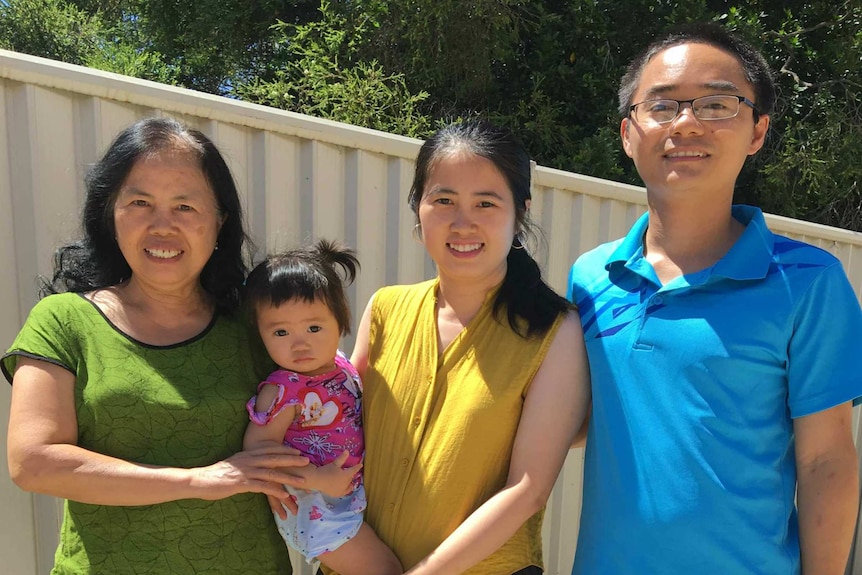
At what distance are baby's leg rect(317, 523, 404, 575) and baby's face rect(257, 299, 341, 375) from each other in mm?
441

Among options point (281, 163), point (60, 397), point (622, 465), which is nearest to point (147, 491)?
point (60, 397)

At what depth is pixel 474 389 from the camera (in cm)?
154

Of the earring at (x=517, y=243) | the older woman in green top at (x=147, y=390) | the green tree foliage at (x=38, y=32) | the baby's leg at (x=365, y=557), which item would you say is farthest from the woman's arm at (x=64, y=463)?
the green tree foliage at (x=38, y=32)

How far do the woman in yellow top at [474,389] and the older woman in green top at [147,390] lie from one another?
0.29m

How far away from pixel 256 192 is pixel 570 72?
3858mm

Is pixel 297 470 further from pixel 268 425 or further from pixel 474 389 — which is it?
pixel 474 389

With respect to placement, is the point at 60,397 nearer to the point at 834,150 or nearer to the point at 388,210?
the point at 388,210

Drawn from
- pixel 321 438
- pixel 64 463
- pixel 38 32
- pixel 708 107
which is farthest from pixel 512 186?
pixel 38 32

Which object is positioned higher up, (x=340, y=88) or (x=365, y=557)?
(x=340, y=88)

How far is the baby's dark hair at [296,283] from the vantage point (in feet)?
5.51

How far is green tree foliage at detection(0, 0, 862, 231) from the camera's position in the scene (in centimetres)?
498

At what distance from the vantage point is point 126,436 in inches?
58.7

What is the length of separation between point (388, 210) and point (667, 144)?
1305 millimetres

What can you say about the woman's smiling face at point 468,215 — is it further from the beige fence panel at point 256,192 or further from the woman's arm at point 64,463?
the beige fence panel at point 256,192
